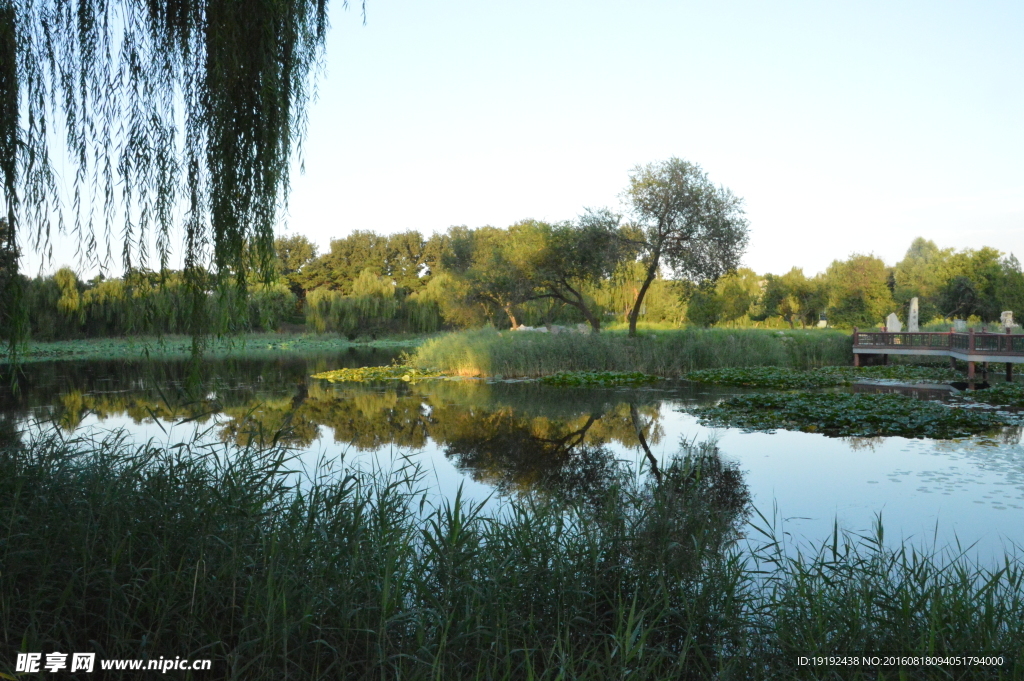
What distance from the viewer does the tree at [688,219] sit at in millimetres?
19438

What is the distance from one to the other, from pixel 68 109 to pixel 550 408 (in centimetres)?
926

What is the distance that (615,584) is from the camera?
3.69 meters

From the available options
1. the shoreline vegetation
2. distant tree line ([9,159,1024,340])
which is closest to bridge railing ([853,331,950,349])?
distant tree line ([9,159,1024,340])

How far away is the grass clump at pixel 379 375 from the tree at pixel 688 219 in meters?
7.09

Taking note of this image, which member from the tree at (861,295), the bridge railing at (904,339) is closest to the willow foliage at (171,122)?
the bridge railing at (904,339)

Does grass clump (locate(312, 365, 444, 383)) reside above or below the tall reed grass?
below

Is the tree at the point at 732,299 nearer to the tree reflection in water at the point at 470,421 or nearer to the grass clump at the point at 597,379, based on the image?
the grass clump at the point at 597,379

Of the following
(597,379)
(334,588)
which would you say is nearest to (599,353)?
(597,379)

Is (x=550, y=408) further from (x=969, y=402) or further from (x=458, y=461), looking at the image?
(x=969, y=402)

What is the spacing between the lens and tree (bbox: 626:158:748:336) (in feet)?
63.8

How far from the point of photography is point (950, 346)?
1966 centimetres

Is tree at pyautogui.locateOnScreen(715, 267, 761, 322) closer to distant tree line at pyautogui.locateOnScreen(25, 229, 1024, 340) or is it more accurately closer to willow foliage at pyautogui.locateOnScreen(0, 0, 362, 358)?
distant tree line at pyautogui.locateOnScreen(25, 229, 1024, 340)

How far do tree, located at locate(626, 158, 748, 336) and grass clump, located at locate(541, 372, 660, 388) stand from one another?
4.75 meters

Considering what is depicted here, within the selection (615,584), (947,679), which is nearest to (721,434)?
(615,584)
